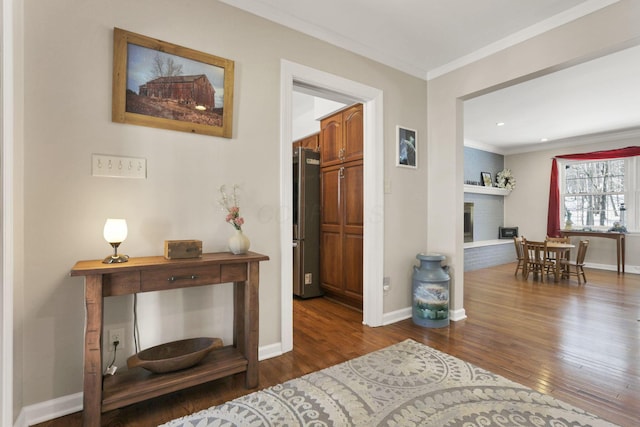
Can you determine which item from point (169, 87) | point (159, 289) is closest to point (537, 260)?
point (159, 289)

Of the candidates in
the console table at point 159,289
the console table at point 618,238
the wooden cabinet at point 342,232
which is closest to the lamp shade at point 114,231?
the console table at point 159,289

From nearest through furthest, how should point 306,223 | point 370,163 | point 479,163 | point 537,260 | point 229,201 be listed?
point 229,201 → point 370,163 → point 306,223 → point 537,260 → point 479,163

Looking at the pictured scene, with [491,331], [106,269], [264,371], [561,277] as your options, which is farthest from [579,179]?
[106,269]

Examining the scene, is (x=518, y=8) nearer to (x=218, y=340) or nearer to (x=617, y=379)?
(x=617, y=379)

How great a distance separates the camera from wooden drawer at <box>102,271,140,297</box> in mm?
1473

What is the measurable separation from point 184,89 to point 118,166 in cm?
63

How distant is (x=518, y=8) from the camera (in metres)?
2.28

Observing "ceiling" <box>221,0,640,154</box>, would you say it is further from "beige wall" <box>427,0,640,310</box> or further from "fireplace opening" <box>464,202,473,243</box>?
"fireplace opening" <box>464,202,473,243</box>

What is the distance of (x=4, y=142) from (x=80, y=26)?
81 centimetres

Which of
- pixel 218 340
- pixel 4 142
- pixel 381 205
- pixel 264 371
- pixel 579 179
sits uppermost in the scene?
pixel 579 179

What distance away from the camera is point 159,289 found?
159 cm

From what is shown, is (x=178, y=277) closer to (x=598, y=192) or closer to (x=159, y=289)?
(x=159, y=289)

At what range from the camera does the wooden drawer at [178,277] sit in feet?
5.15

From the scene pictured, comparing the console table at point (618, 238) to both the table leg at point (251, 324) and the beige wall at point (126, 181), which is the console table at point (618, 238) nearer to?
the beige wall at point (126, 181)
